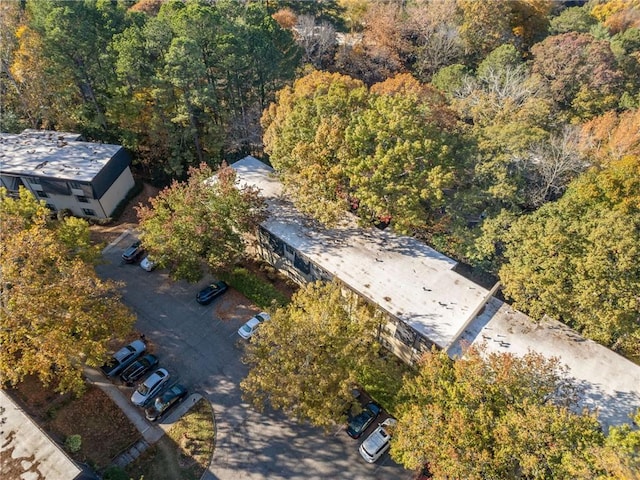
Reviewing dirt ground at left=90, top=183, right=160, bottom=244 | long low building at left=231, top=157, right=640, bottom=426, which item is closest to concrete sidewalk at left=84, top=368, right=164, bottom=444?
dirt ground at left=90, top=183, right=160, bottom=244

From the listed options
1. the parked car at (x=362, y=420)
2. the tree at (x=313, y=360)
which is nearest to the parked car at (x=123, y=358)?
the tree at (x=313, y=360)

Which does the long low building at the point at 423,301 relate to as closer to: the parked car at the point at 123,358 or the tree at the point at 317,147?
the tree at the point at 317,147

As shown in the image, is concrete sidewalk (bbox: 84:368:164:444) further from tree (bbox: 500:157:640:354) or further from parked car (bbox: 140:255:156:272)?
tree (bbox: 500:157:640:354)

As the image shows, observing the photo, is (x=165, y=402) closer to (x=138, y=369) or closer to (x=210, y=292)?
(x=138, y=369)

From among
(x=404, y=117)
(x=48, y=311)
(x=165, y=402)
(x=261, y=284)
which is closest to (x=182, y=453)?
(x=165, y=402)

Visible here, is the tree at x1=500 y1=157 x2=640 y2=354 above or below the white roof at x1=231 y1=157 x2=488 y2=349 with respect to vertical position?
above
